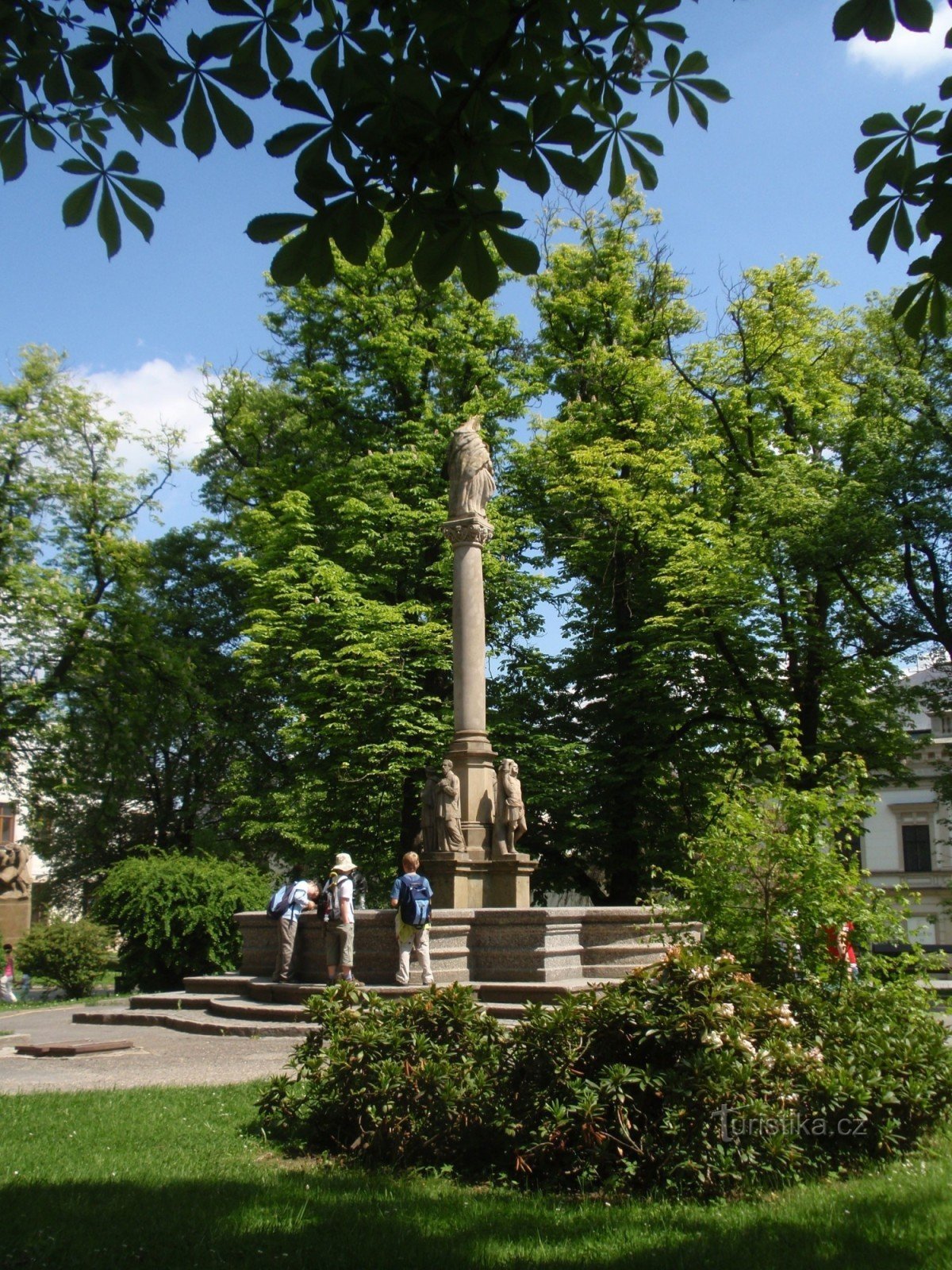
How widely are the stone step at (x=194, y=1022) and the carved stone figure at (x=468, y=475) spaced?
365 inches

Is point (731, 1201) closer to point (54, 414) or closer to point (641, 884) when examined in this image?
point (641, 884)

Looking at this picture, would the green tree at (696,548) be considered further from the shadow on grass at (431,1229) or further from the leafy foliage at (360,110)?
the leafy foliage at (360,110)

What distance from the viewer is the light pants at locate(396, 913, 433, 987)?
13922 millimetres

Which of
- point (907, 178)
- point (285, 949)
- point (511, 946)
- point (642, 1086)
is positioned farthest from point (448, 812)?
point (907, 178)

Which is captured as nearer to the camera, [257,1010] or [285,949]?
[257,1010]

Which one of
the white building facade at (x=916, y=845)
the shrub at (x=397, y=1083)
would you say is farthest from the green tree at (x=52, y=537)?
the white building facade at (x=916, y=845)

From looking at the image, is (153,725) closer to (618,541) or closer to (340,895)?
(618,541)

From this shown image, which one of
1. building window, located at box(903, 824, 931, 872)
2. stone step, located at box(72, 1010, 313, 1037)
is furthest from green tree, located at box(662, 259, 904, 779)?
building window, located at box(903, 824, 931, 872)

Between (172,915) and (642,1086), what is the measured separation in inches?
568

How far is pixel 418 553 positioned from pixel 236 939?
33.4 ft

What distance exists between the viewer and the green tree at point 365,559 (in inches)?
958

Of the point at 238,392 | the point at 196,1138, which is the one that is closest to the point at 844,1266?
the point at 196,1138

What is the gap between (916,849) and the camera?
50125 mm

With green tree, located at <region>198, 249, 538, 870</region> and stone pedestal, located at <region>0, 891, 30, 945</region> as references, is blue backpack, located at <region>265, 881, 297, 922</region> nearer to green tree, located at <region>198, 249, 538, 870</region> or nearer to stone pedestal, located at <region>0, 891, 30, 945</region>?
green tree, located at <region>198, 249, 538, 870</region>
